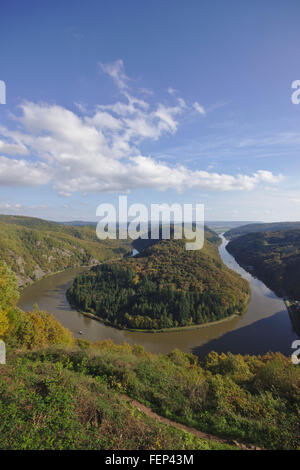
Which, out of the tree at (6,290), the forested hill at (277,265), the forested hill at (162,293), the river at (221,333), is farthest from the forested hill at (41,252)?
the forested hill at (277,265)

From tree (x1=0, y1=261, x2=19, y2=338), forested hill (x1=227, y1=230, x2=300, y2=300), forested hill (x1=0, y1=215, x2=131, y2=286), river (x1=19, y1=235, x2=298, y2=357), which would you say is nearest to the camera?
tree (x1=0, y1=261, x2=19, y2=338)

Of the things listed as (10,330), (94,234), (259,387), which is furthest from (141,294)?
(94,234)

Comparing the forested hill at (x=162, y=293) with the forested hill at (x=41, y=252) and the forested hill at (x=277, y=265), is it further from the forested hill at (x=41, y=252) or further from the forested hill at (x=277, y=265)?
the forested hill at (x=41, y=252)

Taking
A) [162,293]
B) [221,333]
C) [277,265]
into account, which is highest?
[277,265]

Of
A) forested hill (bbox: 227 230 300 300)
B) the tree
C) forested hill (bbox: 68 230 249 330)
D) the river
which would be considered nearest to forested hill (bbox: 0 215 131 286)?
forested hill (bbox: 68 230 249 330)

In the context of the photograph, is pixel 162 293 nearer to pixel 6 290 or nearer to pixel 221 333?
pixel 221 333

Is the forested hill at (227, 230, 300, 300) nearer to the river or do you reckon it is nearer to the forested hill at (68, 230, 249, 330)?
the river

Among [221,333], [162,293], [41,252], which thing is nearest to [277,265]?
[221,333]

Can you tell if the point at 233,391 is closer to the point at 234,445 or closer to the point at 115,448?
the point at 234,445
